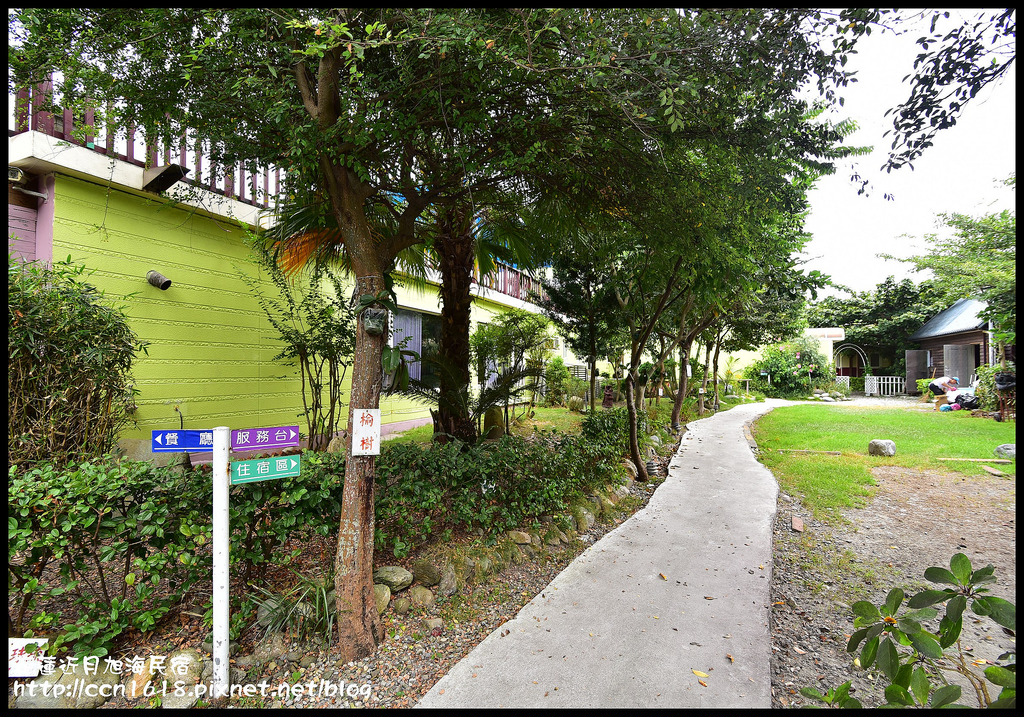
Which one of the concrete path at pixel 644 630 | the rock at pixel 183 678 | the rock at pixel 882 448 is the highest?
the rock at pixel 882 448

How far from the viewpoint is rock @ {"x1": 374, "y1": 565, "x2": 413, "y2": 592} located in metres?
3.24

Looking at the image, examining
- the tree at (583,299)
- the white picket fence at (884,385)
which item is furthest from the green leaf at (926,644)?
the white picket fence at (884,385)

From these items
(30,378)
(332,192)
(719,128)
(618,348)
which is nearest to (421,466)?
(332,192)

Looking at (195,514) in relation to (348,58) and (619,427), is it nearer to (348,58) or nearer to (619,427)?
(348,58)

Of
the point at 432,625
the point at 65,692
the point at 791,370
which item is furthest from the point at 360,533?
the point at 791,370

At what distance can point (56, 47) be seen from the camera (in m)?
2.85

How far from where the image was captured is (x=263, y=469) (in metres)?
2.56

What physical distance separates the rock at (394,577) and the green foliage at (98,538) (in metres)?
1.15

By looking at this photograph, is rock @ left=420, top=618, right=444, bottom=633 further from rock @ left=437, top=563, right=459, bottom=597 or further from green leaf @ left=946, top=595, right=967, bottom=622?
green leaf @ left=946, top=595, right=967, bottom=622

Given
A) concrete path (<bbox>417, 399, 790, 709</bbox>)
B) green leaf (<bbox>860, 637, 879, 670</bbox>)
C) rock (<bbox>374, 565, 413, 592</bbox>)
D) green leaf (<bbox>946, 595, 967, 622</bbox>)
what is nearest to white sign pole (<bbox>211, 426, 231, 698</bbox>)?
rock (<bbox>374, 565, 413, 592</bbox>)

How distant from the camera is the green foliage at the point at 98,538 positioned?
91.0 inches

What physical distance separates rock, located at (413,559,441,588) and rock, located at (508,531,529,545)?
0.88 meters

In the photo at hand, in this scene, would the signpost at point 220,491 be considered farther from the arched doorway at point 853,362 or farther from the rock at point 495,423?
the arched doorway at point 853,362

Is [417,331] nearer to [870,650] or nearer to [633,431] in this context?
[633,431]
